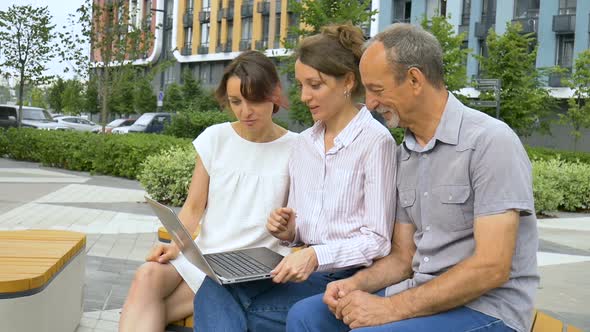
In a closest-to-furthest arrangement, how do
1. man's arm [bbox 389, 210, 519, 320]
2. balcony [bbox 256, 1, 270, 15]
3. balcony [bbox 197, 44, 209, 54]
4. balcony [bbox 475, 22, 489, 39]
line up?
man's arm [bbox 389, 210, 519, 320] < balcony [bbox 475, 22, 489, 39] < balcony [bbox 256, 1, 270, 15] < balcony [bbox 197, 44, 209, 54]

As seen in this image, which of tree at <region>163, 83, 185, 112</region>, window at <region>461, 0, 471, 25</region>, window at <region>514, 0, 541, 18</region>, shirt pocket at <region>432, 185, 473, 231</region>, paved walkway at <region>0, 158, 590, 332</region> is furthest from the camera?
tree at <region>163, 83, 185, 112</region>

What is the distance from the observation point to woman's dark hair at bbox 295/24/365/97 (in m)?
3.01

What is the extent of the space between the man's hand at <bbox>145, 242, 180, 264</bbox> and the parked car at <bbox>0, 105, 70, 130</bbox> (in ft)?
97.9

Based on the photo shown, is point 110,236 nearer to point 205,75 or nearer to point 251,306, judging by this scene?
point 251,306

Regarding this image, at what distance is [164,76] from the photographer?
208 feet

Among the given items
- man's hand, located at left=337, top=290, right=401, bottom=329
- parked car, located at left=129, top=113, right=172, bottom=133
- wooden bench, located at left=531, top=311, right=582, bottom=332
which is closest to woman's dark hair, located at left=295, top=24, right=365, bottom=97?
man's hand, located at left=337, top=290, right=401, bottom=329

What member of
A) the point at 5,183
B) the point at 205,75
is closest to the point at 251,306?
the point at 5,183

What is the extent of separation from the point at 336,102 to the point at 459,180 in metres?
0.74

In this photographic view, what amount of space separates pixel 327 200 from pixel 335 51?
1.94 ft

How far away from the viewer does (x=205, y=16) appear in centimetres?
5838

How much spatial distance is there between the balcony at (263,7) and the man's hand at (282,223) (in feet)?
167

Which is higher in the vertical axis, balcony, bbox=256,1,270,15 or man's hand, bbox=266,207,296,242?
balcony, bbox=256,1,270,15

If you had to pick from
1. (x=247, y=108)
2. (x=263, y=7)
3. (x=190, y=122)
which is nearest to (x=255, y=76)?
(x=247, y=108)

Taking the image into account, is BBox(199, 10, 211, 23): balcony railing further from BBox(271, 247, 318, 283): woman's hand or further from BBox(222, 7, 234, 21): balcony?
BBox(271, 247, 318, 283): woman's hand
